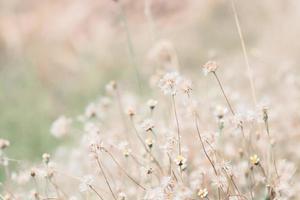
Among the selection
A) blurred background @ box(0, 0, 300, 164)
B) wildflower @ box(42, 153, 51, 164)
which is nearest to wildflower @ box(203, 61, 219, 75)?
wildflower @ box(42, 153, 51, 164)

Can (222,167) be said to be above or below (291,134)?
below

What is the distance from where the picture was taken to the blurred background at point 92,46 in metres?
6.43

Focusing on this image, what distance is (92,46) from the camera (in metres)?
8.76

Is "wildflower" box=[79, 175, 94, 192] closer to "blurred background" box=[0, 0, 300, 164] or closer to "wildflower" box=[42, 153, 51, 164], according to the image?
"wildflower" box=[42, 153, 51, 164]

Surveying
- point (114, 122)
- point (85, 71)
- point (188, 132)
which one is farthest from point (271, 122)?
point (85, 71)

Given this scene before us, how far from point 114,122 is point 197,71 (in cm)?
198

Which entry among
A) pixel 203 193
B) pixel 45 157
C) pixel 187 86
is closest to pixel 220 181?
pixel 203 193

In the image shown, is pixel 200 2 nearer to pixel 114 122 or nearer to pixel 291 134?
pixel 114 122

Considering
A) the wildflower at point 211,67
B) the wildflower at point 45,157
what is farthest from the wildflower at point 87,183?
the wildflower at point 211,67

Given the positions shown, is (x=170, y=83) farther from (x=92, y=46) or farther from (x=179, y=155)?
(x=92, y=46)

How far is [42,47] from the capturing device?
8812mm

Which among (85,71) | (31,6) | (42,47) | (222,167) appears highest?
(31,6)

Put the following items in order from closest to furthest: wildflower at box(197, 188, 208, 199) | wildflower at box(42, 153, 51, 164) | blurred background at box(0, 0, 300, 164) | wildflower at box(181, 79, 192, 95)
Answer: wildflower at box(197, 188, 208, 199) → wildflower at box(181, 79, 192, 95) → wildflower at box(42, 153, 51, 164) → blurred background at box(0, 0, 300, 164)

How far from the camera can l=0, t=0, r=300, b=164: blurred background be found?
6.43 m
